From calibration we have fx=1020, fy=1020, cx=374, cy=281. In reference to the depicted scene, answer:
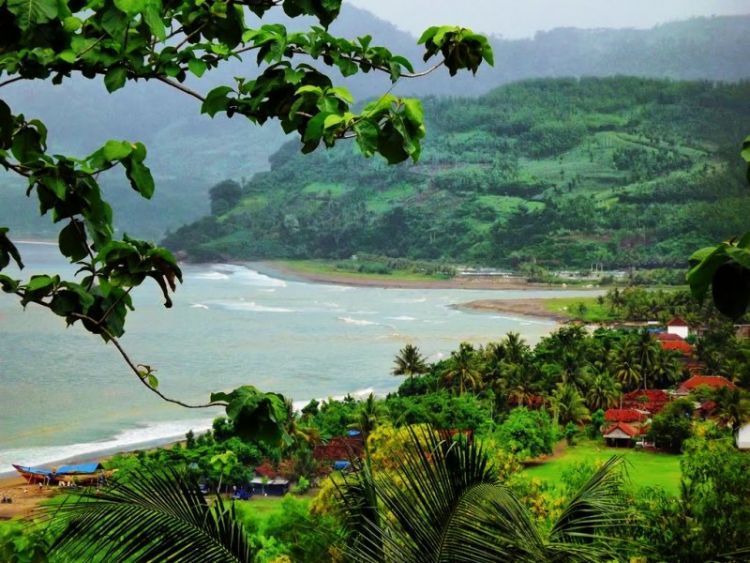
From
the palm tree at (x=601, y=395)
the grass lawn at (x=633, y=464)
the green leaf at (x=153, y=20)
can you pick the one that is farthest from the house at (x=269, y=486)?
the green leaf at (x=153, y=20)

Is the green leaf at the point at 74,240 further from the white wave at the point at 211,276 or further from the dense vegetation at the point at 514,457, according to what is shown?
the white wave at the point at 211,276

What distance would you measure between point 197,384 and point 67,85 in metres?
38.8

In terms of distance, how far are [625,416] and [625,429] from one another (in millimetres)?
1001

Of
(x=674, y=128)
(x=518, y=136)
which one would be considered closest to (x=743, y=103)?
(x=674, y=128)

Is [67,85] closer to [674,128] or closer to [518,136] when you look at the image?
[518,136]

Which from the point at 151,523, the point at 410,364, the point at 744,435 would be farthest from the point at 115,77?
the point at 410,364

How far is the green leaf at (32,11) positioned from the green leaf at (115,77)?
0.76 feet

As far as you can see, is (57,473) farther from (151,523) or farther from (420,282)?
(420,282)

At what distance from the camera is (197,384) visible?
72.3ft

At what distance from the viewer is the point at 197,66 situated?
1.34m

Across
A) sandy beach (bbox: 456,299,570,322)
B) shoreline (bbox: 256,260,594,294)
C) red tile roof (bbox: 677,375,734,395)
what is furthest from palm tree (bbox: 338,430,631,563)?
shoreline (bbox: 256,260,594,294)

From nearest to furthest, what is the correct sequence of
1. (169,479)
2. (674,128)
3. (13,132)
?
(13,132)
(169,479)
(674,128)

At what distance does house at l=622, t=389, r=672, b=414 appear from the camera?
18391mm

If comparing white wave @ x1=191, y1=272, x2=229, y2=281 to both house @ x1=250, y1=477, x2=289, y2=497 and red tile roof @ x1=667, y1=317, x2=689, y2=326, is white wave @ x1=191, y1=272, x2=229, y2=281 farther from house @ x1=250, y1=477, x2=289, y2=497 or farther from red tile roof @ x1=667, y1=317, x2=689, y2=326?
house @ x1=250, y1=477, x2=289, y2=497
